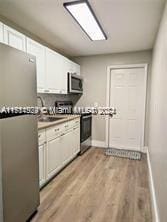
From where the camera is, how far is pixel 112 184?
2.66m

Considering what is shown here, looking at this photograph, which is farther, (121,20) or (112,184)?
(112,184)

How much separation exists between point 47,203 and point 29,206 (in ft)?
1.33

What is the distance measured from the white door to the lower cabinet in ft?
4.16

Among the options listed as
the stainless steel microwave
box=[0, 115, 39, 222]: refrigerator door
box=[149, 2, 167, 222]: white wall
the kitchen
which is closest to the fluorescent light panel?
the kitchen

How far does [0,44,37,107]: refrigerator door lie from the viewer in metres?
1.43

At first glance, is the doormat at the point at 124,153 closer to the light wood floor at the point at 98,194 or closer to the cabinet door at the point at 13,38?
the light wood floor at the point at 98,194

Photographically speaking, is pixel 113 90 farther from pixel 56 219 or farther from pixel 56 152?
pixel 56 219

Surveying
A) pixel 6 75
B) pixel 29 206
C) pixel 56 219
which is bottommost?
pixel 56 219

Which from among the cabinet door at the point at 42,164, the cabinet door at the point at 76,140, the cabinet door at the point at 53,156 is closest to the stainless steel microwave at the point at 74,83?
the cabinet door at the point at 76,140

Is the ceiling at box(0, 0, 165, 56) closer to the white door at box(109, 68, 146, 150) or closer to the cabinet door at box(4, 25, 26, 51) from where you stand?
the cabinet door at box(4, 25, 26, 51)

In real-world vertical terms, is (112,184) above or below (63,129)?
below

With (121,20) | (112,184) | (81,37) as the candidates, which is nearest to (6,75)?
(121,20)

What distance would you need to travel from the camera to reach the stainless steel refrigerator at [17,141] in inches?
56.1

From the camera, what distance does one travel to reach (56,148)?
9.12 feet
